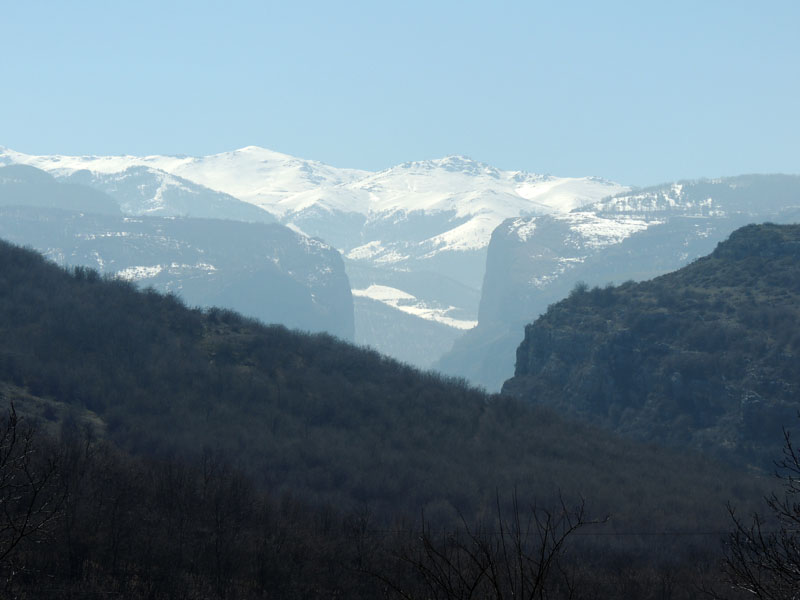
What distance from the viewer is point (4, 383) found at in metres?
122

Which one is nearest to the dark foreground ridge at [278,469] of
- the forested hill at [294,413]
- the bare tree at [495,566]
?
the forested hill at [294,413]

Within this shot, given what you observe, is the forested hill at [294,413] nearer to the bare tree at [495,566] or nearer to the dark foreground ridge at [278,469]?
the dark foreground ridge at [278,469]

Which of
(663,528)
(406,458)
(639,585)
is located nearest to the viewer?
(639,585)

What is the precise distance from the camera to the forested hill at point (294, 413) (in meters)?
128

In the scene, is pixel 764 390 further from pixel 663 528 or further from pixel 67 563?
pixel 67 563

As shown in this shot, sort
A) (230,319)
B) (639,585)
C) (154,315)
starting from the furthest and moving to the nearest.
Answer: (230,319), (154,315), (639,585)

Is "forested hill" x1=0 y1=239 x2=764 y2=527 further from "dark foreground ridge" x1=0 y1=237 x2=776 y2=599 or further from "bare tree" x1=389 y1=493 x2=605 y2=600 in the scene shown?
"bare tree" x1=389 y1=493 x2=605 y2=600

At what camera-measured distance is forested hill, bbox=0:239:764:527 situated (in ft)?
420

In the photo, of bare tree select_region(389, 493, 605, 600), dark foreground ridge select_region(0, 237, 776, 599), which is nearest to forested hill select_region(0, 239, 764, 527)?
dark foreground ridge select_region(0, 237, 776, 599)

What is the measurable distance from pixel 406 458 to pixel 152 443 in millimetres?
38089

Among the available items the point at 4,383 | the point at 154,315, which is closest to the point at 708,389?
the point at 154,315

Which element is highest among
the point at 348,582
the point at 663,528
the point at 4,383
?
the point at 4,383

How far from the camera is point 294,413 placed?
508ft

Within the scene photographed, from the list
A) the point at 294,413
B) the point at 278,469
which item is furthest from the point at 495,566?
the point at 294,413
